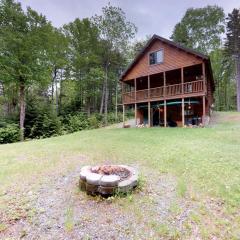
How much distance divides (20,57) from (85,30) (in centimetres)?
1079

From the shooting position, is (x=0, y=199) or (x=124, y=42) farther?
(x=124, y=42)

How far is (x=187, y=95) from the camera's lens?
54.7 feet

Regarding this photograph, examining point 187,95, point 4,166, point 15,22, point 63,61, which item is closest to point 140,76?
point 187,95

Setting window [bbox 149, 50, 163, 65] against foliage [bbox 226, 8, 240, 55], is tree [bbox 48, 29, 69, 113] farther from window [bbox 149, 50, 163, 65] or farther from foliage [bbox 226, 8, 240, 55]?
foliage [bbox 226, 8, 240, 55]

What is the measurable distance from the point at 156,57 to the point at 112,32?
983 centimetres

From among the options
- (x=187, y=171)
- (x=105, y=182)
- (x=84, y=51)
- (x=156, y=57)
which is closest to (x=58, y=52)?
(x=84, y=51)

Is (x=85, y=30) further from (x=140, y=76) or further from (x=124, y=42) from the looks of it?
(x=140, y=76)

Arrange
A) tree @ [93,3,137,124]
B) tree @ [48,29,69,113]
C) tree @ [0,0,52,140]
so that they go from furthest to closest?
tree @ [93,3,137,124], tree @ [48,29,69,113], tree @ [0,0,52,140]

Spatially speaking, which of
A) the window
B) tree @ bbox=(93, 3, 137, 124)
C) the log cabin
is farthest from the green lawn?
tree @ bbox=(93, 3, 137, 124)

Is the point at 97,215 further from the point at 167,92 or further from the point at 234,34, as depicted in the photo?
the point at 234,34

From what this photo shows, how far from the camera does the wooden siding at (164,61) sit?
17.0m

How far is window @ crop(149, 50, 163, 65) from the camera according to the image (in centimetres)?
1888

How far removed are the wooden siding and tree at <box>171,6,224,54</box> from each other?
16.5 meters

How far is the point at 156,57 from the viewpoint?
63.1 feet
